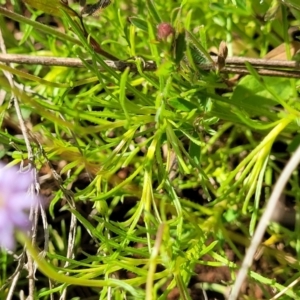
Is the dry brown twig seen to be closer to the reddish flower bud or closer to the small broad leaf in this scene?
the small broad leaf

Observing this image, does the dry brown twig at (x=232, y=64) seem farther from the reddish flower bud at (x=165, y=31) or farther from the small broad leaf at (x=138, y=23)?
the reddish flower bud at (x=165, y=31)

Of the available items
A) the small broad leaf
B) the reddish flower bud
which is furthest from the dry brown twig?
the reddish flower bud

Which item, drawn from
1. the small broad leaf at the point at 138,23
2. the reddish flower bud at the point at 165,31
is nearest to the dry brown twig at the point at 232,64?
the small broad leaf at the point at 138,23

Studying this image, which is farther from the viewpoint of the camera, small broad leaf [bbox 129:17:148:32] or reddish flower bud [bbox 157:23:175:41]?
small broad leaf [bbox 129:17:148:32]

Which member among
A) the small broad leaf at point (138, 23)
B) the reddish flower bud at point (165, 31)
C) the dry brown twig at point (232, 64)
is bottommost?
the dry brown twig at point (232, 64)

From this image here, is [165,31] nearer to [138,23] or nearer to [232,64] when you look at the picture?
[138,23]

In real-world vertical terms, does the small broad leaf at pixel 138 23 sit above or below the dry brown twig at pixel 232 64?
above

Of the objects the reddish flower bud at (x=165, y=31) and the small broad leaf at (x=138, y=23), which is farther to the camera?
the small broad leaf at (x=138, y=23)

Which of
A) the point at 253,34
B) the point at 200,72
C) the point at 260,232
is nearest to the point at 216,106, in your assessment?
the point at 200,72

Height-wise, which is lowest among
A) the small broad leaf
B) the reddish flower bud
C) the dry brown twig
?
the dry brown twig

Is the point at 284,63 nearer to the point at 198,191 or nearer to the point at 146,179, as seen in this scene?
the point at 146,179

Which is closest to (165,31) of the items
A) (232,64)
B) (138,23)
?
(138,23)
